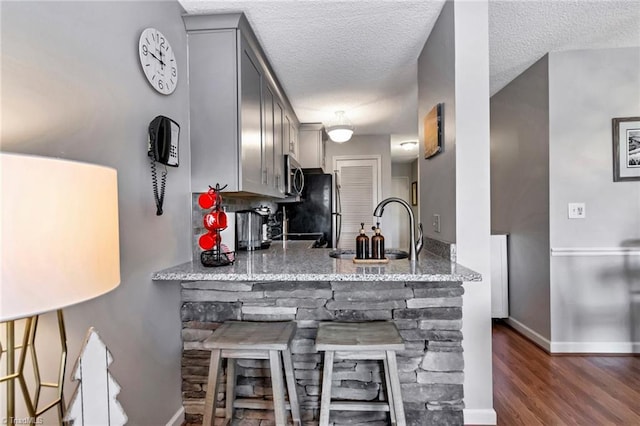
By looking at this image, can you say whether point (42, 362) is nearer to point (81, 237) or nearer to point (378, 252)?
point (81, 237)

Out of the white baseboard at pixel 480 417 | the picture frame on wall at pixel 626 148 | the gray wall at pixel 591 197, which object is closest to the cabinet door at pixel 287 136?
the gray wall at pixel 591 197

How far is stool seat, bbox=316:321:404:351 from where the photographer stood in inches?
51.9

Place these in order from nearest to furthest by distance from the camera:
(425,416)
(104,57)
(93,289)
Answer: (93,289) → (104,57) → (425,416)

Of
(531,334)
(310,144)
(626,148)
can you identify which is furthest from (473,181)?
(310,144)

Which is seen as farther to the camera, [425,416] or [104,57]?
[425,416]

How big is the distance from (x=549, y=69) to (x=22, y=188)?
3.34 m

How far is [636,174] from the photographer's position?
2.54m

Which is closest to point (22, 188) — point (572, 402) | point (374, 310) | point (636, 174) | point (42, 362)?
point (42, 362)

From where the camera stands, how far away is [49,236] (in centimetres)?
57

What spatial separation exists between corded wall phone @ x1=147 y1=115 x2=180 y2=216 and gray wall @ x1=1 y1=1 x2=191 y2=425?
0.03m

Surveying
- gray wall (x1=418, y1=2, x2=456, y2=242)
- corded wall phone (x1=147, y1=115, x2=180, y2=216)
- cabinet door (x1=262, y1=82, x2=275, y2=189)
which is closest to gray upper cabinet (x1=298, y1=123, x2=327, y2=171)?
cabinet door (x1=262, y1=82, x2=275, y2=189)

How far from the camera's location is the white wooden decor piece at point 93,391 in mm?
736

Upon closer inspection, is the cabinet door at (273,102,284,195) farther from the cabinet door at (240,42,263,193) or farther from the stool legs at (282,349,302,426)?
the stool legs at (282,349,302,426)

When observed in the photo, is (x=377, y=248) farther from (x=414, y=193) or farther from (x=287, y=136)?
(x=414, y=193)
